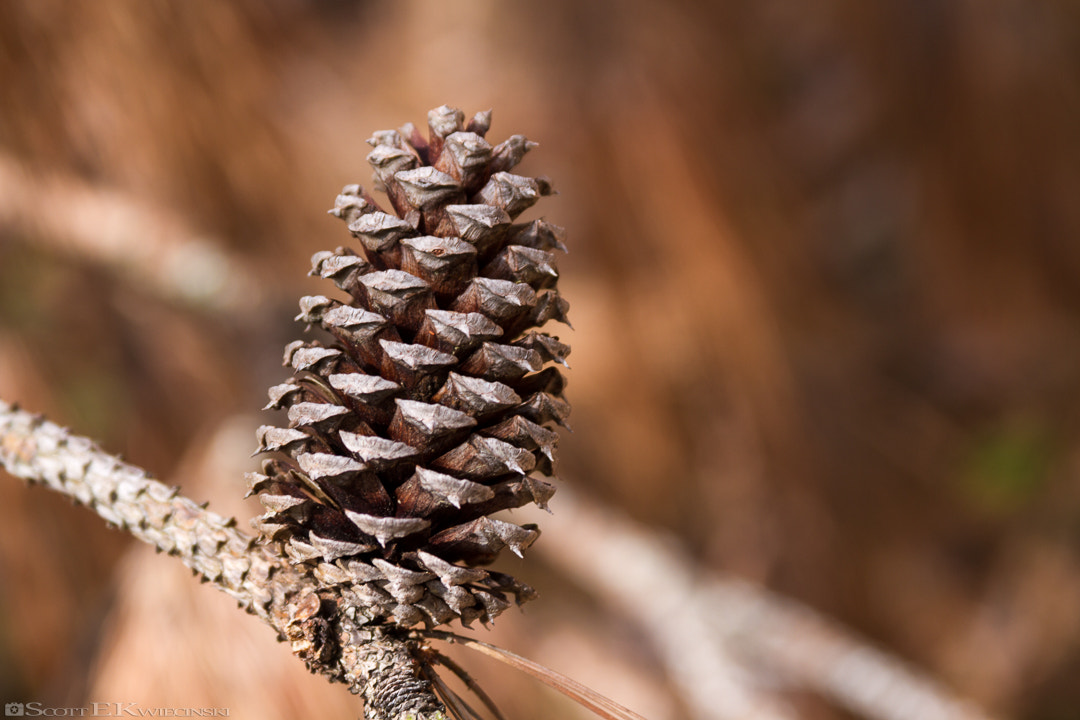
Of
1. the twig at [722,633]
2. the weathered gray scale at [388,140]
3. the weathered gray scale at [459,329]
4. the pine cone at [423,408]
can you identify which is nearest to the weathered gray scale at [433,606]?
the pine cone at [423,408]

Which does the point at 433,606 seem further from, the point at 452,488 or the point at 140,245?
the point at 140,245

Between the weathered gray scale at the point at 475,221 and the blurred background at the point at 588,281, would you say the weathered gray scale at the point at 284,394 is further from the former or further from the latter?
the blurred background at the point at 588,281

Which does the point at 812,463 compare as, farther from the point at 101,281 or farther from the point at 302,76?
the point at 101,281

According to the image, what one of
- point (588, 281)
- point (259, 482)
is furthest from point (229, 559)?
point (588, 281)

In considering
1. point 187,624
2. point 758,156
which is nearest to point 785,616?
point 758,156

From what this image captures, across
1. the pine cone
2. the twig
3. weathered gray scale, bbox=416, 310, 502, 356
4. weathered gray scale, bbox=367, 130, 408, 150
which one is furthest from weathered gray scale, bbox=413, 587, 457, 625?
the twig

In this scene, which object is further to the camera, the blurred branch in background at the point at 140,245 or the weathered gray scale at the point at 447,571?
the blurred branch in background at the point at 140,245
